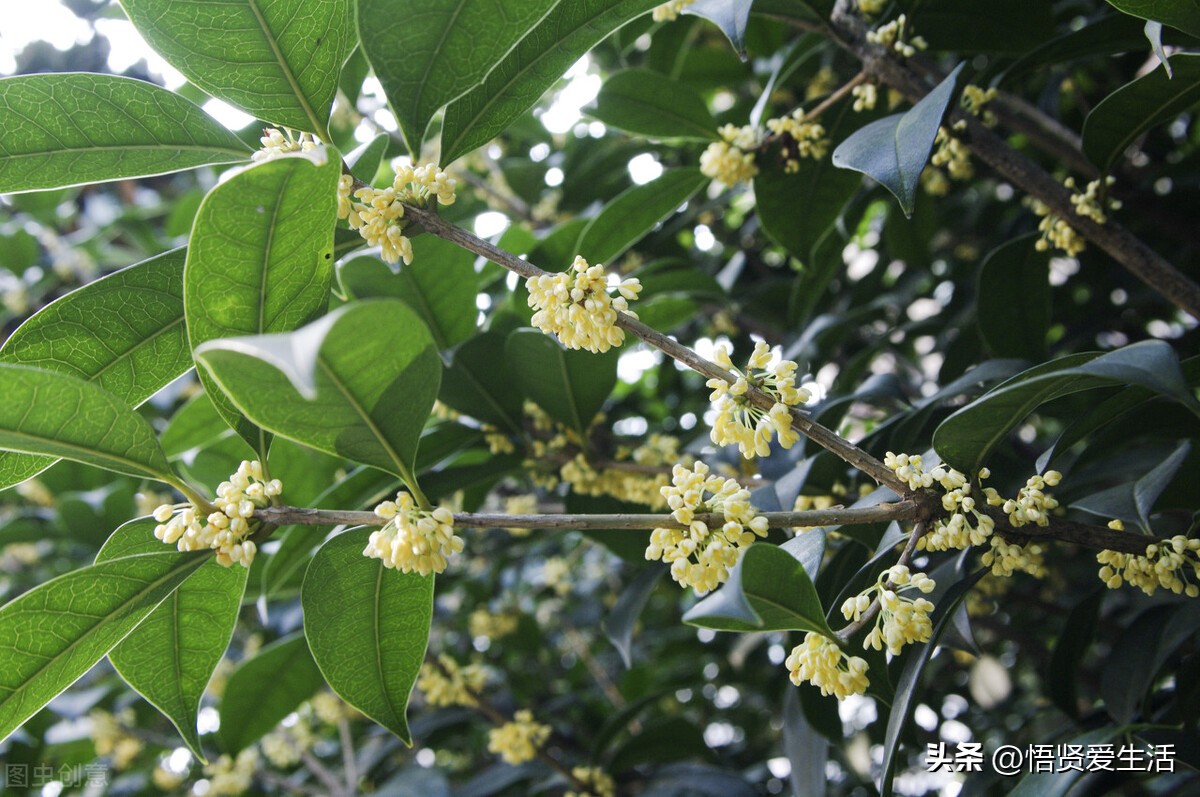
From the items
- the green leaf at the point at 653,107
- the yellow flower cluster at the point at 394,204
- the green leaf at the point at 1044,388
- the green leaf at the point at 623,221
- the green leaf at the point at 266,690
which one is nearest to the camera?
the green leaf at the point at 1044,388

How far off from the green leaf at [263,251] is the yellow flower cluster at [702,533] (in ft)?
1.76

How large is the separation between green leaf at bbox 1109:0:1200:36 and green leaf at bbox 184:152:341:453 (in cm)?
113

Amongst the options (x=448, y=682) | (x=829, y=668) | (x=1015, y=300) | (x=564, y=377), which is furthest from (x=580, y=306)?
(x=448, y=682)

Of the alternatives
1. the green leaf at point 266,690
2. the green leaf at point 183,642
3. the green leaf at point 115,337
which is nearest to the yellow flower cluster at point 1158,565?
the green leaf at point 183,642

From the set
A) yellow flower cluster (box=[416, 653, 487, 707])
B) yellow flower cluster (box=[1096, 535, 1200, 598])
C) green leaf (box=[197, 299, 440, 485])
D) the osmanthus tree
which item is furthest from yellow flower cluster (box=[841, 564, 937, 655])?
yellow flower cluster (box=[416, 653, 487, 707])

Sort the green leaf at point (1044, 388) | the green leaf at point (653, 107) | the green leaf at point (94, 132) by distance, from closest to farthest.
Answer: the green leaf at point (1044, 388)
the green leaf at point (94, 132)
the green leaf at point (653, 107)

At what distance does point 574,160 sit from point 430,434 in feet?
4.40

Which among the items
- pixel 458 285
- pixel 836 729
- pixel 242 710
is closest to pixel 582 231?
pixel 458 285

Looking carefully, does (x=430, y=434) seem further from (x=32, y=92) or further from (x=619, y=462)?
(x=32, y=92)

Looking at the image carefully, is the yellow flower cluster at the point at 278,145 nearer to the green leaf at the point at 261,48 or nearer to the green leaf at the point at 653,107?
the green leaf at the point at 261,48

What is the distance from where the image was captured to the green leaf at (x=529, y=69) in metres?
1.31

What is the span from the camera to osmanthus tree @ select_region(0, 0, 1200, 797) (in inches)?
44.5

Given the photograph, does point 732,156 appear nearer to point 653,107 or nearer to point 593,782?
point 653,107

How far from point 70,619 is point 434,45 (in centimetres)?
91
